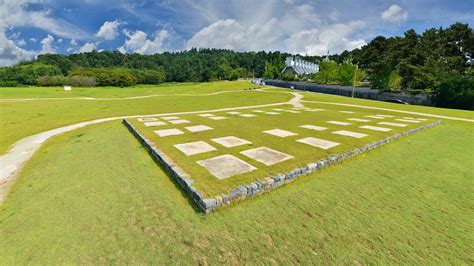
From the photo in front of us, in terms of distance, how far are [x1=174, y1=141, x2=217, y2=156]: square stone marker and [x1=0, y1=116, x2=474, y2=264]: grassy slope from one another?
1167 mm

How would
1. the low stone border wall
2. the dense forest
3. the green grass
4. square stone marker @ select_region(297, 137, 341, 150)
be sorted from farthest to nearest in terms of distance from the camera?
1. the dense forest
2. square stone marker @ select_region(297, 137, 341, 150)
3. the green grass
4. the low stone border wall

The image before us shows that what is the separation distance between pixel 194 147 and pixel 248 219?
4109 mm

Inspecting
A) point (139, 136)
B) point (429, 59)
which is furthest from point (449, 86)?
point (139, 136)

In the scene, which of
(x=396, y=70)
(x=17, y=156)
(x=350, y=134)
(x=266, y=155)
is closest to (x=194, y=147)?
(x=266, y=155)

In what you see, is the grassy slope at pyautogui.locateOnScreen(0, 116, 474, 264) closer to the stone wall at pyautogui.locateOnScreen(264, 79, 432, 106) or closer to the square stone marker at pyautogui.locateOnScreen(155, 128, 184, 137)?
the square stone marker at pyautogui.locateOnScreen(155, 128, 184, 137)

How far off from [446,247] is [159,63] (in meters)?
151

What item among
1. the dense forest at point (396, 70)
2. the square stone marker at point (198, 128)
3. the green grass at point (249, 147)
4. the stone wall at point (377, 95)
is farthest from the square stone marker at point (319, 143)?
the stone wall at point (377, 95)

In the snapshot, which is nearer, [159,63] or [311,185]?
[311,185]

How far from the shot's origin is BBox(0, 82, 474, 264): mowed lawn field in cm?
324

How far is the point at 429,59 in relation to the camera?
33.0m

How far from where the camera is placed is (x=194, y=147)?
758 cm

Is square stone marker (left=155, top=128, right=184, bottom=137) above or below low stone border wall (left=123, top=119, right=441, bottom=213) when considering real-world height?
above

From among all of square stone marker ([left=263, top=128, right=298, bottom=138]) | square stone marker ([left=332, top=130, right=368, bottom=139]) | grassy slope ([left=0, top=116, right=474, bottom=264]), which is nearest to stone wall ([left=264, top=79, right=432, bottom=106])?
square stone marker ([left=332, top=130, right=368, bottom=139])

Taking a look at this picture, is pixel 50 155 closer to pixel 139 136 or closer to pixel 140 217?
pixel 139 136
